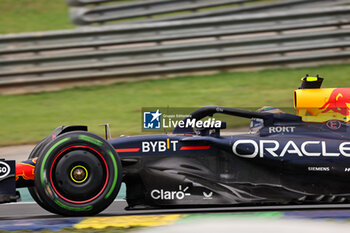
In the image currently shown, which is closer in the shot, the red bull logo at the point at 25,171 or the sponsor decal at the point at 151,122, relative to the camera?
the red bull logo at the point at 25,171

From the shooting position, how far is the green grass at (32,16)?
16.0m

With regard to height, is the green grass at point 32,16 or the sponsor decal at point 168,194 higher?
the green grass at point 32,16

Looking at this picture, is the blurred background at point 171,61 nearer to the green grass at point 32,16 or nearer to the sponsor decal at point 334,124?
the green grass at point 32,16

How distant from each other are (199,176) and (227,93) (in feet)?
20.9

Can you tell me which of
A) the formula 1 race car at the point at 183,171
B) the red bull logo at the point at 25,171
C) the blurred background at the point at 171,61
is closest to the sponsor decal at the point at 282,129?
the formula 1 race car at the point at 183,171

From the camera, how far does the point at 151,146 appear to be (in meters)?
5.74

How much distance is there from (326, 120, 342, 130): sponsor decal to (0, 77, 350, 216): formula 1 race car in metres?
0.12

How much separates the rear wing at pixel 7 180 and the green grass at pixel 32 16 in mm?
10350

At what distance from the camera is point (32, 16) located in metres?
17.1

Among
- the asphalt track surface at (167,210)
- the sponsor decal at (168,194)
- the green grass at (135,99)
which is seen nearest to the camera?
the sponsor decal at (168,194)

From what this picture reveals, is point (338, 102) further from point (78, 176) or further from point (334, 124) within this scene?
point (78, 176)

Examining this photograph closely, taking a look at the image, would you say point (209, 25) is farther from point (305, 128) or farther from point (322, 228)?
point (322, 228)

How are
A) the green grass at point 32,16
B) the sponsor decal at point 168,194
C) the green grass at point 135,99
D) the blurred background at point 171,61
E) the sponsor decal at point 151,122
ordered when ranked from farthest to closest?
the green grass at point 32,16 < the blurred background at point 171,61 < the green grass at point 135,99 < the sponsor decal at point 151,122 < the sponsor decal at point 168,194

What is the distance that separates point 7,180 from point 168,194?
1.29 metres
